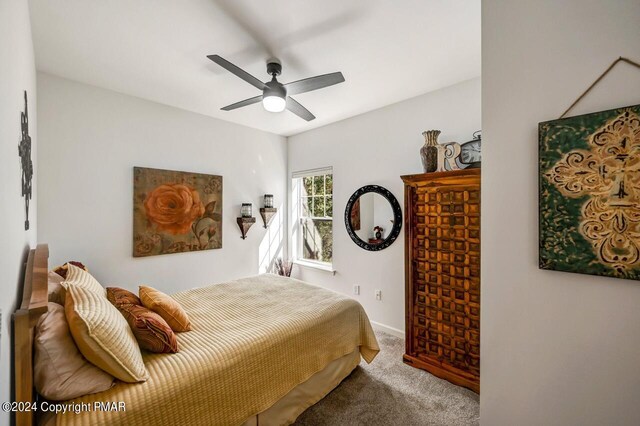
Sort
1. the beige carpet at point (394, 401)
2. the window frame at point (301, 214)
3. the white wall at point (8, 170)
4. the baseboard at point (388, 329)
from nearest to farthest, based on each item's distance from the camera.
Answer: the white wall at point (8, 170), the beige carpet at point (394, 401), the baseboard at point (388, 329), the window frame at point (301, 214)

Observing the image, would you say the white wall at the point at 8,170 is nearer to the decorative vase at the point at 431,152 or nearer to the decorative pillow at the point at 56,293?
the decorative pillow at the point at 56,293

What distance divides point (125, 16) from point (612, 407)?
3361mm

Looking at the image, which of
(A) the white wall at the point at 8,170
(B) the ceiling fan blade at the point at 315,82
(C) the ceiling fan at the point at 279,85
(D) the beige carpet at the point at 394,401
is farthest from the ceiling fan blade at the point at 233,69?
(D) the beige carpet at the point at 394,401

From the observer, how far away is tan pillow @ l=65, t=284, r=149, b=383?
116 centimetres

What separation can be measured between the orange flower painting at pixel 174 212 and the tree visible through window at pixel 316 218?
138 cm

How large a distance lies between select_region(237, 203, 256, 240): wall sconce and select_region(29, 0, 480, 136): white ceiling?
1528 millimetres

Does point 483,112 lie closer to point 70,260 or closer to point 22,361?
point 22,361

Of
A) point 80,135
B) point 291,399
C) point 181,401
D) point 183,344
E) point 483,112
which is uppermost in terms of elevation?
point 80,135

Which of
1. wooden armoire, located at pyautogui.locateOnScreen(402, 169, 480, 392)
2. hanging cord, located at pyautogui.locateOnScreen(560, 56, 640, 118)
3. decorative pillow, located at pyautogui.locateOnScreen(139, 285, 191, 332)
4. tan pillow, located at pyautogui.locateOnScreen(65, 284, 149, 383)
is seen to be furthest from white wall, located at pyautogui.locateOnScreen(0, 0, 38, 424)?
wooden armoire, located at pyautogui.locateOnScreen(402, 169, 480, 392)

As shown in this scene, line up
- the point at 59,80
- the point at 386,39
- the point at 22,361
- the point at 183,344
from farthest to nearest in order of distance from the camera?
the point at 59,80, the point at 386,39, the point at 183,344, the point at 22,361

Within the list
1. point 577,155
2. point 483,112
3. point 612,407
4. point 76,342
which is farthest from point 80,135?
point 612,407

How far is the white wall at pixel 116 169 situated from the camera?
2.48 meters

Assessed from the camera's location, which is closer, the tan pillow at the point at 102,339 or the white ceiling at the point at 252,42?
the tan pillow at the point at 102,339

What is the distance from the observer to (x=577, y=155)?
3.75 feet
